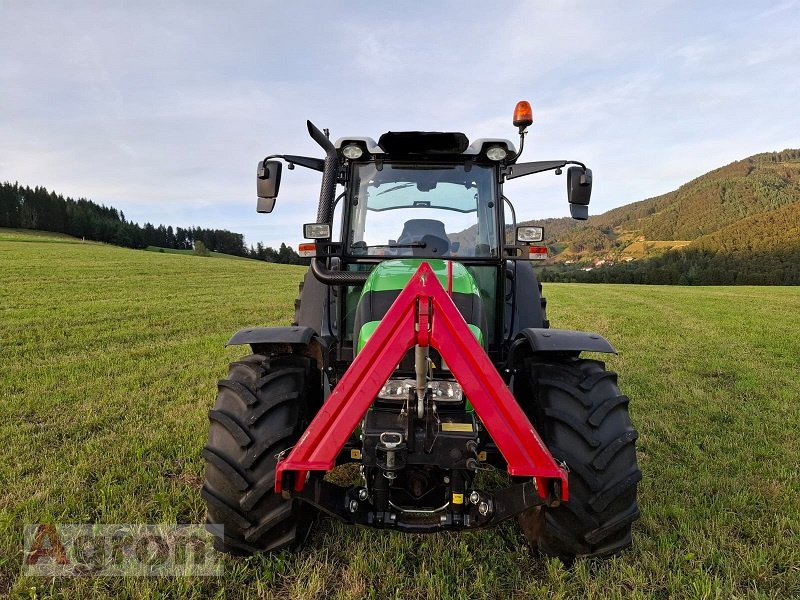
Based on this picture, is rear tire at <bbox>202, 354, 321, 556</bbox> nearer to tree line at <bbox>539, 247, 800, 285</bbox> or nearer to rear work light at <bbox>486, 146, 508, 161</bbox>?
rear work light at <bbox>486, 146, 508, 161</bbox>

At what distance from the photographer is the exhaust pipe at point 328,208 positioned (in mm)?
3208

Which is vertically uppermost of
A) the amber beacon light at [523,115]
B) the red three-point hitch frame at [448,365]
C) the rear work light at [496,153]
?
the amber beacon light at [523,115]

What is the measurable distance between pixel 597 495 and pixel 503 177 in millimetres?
2197

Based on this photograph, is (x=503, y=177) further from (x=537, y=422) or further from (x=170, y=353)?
(x=170, y=353)

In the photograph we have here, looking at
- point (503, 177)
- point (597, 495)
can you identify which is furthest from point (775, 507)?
point (503, 177)

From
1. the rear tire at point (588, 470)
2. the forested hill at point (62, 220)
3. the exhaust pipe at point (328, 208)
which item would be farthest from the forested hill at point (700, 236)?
the forested hill at point (62, 220)

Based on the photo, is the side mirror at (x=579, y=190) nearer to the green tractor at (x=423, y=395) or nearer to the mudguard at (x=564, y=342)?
the green tractor at (x=423, y=395)

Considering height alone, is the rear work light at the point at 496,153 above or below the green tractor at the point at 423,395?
above

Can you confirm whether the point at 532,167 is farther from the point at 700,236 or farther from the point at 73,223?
the point at 700,236

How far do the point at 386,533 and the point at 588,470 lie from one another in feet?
4.00

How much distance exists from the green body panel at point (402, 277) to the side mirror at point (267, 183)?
3.00 feet

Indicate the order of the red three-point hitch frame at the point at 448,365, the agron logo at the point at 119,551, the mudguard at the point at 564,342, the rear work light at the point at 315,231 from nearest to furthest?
1. the red three-point hitch frame at the point at 448,365
2. the agron logo at the point at 119,551
3. the mudguard at the point at 564,342
4. the rear work light at the point at 315,231

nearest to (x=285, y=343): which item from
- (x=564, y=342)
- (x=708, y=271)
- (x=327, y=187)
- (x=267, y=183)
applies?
(x=327, y=187)

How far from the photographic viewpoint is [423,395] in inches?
89.0
